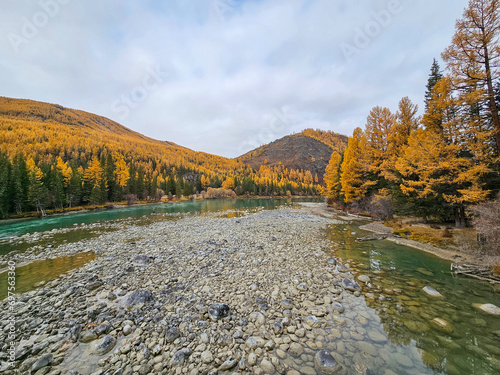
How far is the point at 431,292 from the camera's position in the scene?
6.69 metres

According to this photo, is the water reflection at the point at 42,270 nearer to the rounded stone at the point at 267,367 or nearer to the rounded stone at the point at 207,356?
the rounded stone at the point at 207,356

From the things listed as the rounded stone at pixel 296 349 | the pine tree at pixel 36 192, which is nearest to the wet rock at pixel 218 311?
the rounded stone at pixel 296 349

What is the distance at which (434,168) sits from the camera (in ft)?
42.1

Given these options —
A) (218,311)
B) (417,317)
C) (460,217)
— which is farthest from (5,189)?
(460,217)

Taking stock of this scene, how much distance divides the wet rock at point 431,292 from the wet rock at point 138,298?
32.4 feet

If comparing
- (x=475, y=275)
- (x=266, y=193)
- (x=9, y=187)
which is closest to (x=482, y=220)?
(x=475, y=275)

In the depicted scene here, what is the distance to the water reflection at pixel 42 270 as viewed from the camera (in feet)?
25.3

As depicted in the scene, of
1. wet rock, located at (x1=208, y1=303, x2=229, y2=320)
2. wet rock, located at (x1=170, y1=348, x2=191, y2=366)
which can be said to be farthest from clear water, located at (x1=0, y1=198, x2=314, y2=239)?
wet rock, located at (x1=170, y1=348, x2=191, y2=366)

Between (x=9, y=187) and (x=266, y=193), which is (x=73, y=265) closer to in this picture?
(x=9, y=187)

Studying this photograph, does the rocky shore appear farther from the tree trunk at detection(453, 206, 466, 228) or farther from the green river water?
the tree trunk at detection(453, 206, 466, 228)

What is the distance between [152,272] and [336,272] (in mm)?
8278

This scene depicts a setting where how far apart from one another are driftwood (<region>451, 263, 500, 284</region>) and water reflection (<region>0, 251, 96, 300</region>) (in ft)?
60.7

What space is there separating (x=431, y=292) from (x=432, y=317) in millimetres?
1809

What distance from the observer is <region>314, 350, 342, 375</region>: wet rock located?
11.9 ft
